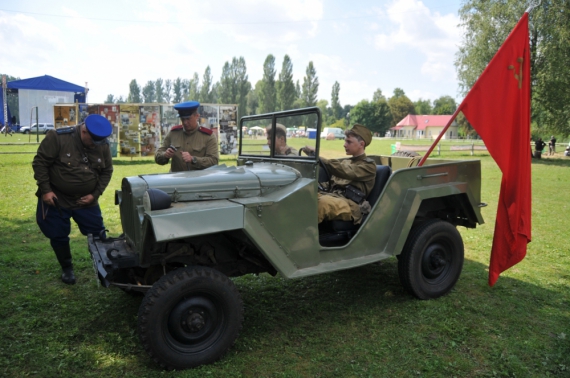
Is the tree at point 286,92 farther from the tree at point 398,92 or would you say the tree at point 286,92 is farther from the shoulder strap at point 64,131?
the shoulder strap at point 64,131

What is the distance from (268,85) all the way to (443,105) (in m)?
50.6

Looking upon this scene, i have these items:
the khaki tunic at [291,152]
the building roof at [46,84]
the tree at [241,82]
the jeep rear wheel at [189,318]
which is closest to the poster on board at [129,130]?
the khaki tunic at [291,152]

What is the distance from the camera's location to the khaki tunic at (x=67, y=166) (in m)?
4.34

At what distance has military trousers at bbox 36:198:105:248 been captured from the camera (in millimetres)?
4484

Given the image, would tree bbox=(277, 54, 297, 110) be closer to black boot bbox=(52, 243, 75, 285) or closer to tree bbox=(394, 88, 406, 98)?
tree bbox=(394, 88, 406, 98)

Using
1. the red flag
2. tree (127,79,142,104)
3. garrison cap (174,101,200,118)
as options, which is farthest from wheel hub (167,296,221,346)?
tree (127,79,142,104)

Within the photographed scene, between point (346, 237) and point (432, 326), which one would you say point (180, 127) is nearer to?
point (346, 237)

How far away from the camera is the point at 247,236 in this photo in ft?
10.6

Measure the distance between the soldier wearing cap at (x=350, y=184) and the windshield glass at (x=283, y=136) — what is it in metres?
0.10

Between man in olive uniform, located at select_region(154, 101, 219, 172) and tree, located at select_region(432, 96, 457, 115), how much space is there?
3616 inches

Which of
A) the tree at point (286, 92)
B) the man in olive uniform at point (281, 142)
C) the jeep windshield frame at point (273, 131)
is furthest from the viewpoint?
the tree at point (286, 92)

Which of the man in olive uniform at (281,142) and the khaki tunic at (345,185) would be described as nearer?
the khaki tunic at (345,185)

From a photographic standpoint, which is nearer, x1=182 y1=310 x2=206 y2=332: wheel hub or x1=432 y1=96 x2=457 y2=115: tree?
x1=182 y1=310 x2=206 y2=332: wheel hub

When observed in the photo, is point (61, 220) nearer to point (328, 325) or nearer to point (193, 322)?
point (193, 322)
